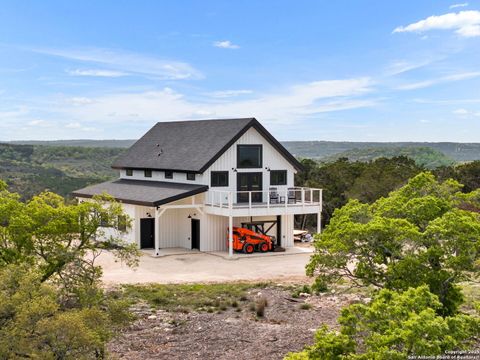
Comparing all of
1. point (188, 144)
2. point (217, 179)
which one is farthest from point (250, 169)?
point (188, 144)

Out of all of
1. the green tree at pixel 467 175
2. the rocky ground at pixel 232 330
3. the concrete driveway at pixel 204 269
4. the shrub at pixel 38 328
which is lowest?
the rocky ground at pixel 232 330

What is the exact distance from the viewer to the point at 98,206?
16.1 meters

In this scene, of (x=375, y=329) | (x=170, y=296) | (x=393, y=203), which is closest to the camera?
(x=375, y=329)

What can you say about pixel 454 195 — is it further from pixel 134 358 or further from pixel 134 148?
pixel 134 148

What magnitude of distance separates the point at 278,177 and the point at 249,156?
2.10m

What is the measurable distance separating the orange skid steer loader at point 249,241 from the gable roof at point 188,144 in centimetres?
363

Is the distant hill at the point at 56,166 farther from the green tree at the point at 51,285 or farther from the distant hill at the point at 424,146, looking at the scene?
the distant hill at the point at 424,146

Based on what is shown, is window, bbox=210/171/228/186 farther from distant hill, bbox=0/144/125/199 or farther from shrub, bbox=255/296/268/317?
distant hill, bbox=0/144/125/199

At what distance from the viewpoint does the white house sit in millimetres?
29500

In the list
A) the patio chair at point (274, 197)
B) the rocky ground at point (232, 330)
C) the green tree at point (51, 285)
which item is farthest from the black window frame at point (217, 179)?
the green tree at point (51, 285)

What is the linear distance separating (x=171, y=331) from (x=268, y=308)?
140 inches

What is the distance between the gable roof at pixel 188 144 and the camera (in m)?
30.5

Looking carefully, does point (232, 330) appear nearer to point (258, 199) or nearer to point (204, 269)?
point (204, 269)

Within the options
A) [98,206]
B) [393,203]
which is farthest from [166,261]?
[393,203]
